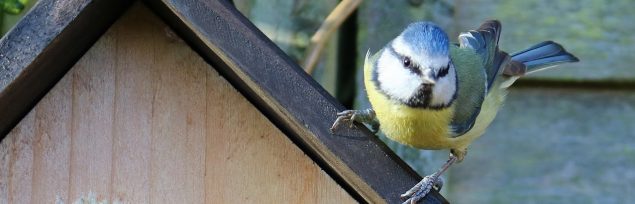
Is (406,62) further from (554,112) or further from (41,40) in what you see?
(554,112)

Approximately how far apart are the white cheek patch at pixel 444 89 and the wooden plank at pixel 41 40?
0.57 m

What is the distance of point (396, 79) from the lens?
6.60ft

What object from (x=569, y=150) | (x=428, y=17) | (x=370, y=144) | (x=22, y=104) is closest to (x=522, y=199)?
(x=569, y=150)

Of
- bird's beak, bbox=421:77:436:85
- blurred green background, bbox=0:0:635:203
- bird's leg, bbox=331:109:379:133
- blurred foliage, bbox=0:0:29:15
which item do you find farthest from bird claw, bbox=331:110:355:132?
blurred green background, bbox=0:0:635:203

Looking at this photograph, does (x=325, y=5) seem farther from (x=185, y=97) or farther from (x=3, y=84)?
(x=3, y=84)

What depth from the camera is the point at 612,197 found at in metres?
2.65

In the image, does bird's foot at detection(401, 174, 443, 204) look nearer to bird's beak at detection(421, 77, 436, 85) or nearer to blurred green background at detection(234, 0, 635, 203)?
bird's beak at detection(421, 77, 436, 85)

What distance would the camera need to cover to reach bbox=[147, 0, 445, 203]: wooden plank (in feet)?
5.43

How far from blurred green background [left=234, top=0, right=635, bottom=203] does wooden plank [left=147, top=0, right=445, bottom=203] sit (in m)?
0.94

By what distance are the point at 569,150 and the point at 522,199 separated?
0.16 meters

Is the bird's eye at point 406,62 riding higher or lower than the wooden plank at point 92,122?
higher

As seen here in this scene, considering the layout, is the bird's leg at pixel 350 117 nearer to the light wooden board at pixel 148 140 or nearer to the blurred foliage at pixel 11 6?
the light wooden board at pixel 148 140

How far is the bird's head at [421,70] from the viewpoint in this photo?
77.2 inches

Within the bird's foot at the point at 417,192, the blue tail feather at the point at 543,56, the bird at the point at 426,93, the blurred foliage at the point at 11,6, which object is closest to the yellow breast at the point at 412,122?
the bird at the point at 426,93
